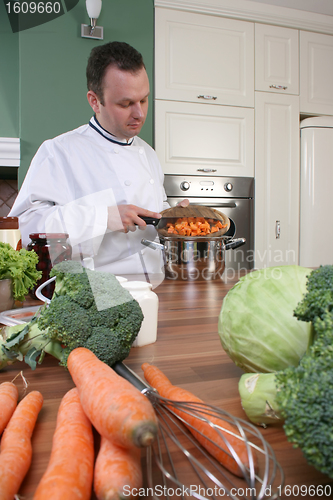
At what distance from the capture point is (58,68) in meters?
2.27

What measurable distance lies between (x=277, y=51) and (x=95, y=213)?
2.30 meters

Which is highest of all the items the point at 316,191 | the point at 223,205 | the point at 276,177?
the point at 276,177

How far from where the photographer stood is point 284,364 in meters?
0.36

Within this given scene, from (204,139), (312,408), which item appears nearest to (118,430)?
(312,408)

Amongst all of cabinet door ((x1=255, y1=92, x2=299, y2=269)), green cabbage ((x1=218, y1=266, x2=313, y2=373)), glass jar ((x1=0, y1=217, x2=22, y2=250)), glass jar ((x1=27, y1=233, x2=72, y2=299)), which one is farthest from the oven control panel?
green cabbage ((x1=218, y1=266, x2=313, y2=373))

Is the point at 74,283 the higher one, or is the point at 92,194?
the point at 92,194

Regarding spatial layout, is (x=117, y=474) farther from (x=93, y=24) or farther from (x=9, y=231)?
(x=93, y=24)

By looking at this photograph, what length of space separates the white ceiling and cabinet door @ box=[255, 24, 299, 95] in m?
0.16

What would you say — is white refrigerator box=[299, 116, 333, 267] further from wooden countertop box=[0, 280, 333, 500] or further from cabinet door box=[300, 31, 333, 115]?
wooden countertop box=[0, 280, 333, 500]

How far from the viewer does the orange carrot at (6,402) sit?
33 cm

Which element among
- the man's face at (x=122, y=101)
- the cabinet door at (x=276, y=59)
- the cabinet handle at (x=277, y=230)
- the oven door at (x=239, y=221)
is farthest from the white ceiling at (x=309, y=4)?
the man's face at (x=122, y=101)

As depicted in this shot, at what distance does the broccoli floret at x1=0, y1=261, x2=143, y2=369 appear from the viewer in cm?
42

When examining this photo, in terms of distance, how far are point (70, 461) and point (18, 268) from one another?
567mm

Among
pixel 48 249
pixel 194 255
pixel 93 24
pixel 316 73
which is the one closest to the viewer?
pixel 48 249
